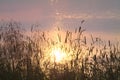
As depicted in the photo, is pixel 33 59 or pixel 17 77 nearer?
pixel 17 77

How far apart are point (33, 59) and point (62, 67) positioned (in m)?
0.73

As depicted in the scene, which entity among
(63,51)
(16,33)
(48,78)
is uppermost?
(16,33)

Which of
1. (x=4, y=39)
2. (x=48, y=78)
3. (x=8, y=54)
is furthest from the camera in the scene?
(x=4, y=39)

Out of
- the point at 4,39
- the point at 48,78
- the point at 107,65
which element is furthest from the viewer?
the point at 4,39

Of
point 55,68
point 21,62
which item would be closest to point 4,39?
point 21,62

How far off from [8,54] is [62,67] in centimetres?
143

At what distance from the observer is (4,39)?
8133mm

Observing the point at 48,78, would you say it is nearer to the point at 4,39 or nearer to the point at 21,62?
the point at 21,62

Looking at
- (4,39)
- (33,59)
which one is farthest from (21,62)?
(4,39)

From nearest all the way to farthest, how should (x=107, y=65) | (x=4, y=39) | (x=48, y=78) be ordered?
1. (x=48, y=78)
2. (x=107, y=65)
3. (x=4, y=39)

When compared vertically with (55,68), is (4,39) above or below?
above

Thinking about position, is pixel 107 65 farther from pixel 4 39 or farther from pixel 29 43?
pixel 4 39

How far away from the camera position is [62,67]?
653 cm

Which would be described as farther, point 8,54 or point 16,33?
point 16,33
